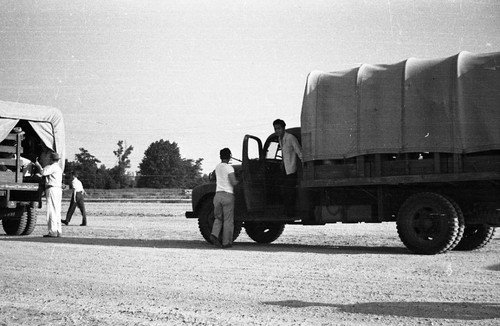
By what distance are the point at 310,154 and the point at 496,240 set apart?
5.51 m

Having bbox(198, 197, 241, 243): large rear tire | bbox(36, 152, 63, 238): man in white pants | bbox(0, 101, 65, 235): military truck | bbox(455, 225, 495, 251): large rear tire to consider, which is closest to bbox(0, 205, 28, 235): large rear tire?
bbox(0, 101, 65, 235): military truck

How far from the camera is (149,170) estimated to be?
110 metres

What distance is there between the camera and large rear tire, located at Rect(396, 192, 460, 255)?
1098 cm

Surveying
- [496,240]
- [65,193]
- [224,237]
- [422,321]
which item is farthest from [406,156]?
[65,193]

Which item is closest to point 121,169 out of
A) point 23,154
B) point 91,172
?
point 91,172

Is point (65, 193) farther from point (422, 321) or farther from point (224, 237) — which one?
point (422, 321)

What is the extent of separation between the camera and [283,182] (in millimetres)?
13531

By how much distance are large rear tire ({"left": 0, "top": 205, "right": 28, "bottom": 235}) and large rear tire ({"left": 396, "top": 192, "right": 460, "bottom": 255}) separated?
32.3 feet

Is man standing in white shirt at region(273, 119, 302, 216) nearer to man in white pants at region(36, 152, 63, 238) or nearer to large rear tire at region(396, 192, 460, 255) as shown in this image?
large rear tire at region(396, 192, 460, 255)

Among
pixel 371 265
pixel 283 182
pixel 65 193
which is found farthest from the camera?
pixel 65 193

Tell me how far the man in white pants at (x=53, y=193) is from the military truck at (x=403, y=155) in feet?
16.0

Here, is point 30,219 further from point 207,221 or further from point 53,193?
point 207,221

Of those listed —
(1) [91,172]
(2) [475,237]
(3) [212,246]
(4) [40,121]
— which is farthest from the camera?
(1) [91,172]

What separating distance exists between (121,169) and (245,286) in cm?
10058
